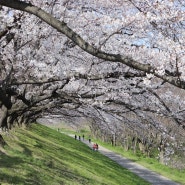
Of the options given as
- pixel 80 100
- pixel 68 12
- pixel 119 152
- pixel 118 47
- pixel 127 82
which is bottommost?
pixel 119 152

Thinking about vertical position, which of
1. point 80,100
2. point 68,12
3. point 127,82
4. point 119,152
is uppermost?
point 68,12

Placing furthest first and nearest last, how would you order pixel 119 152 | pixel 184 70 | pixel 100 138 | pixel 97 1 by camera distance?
pixel 100 138 → pixel 119 152 → pixel 97 1 → pixel 184 70

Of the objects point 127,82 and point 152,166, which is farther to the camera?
point 152,166

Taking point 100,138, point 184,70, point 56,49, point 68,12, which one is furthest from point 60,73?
point 100,138

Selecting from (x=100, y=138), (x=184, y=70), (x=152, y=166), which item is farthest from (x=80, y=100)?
(x=100, y=138)

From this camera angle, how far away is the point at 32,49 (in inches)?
409

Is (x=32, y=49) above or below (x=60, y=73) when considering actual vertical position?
above

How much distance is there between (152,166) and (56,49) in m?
27.9

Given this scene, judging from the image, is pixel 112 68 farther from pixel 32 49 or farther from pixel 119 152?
pixel 119 152

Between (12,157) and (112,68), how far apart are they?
5.86m

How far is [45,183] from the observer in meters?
11.2

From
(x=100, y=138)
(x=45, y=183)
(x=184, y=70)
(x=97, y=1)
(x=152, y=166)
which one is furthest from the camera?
(x=100, y=138)

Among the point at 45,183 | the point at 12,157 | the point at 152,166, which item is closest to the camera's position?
the point at 45,183

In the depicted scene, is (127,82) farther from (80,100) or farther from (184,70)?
(184,70)
